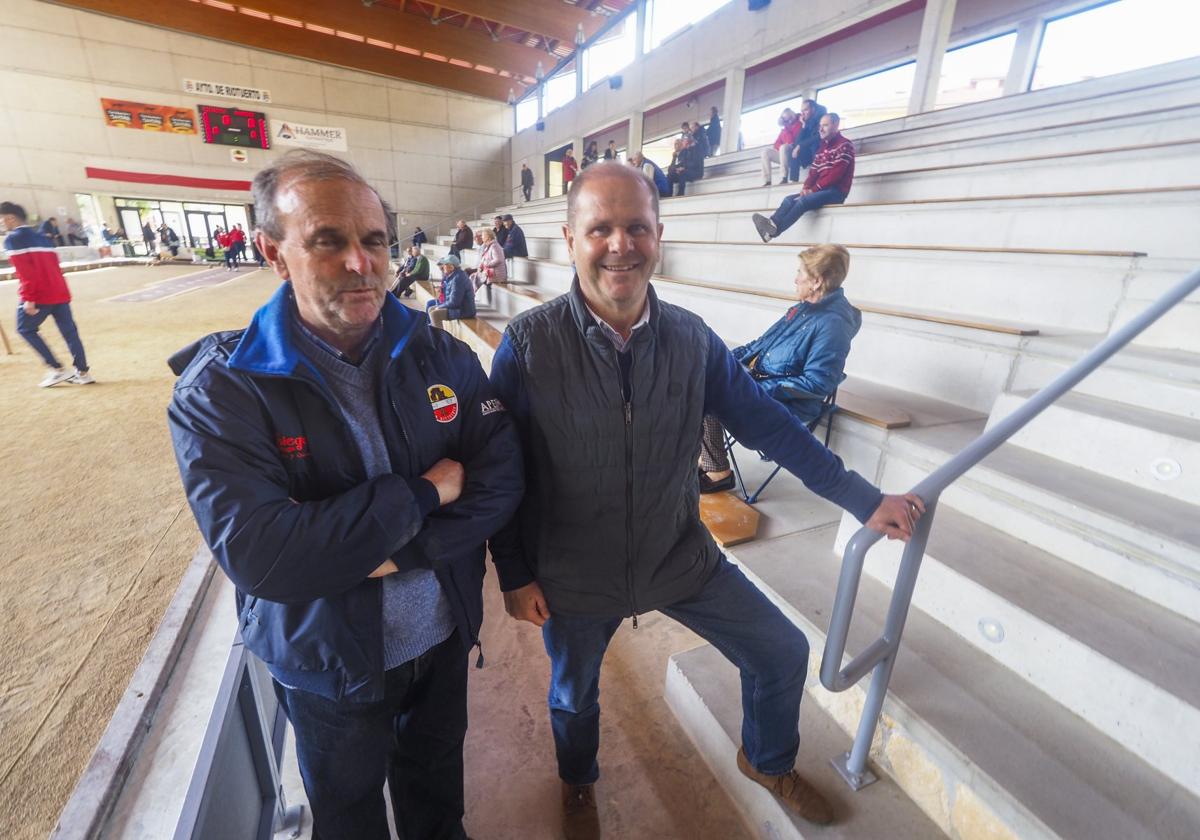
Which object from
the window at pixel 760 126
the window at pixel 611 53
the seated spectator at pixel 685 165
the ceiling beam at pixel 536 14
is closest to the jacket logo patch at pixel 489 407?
the seated spectator at pixel 685 165

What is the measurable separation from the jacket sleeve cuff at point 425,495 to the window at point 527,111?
20.9 metres

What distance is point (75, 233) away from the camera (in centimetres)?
1541

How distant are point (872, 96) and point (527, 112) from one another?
13742 millimetres

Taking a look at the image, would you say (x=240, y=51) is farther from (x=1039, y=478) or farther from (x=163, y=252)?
(x=1039, y=478)

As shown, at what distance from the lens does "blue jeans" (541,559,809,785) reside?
132 centimetres

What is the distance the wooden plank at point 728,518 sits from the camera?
2.18 meters

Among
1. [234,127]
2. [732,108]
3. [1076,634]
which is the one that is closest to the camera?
[1076,634]

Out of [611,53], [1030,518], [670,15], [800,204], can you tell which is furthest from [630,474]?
[611,53]

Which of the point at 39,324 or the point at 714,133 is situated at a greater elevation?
the point at 714,133

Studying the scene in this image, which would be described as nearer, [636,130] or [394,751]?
[394,751]

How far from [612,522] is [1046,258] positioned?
2.73 meters

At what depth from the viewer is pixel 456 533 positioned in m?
Answer: 1.04

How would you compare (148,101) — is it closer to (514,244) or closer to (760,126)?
(514,244)

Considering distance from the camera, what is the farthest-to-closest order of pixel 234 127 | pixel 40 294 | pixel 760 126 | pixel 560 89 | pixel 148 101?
pixel 560 89, pixel 234 127, pixel 148 101, pixel 760 126, pixel 40 294
